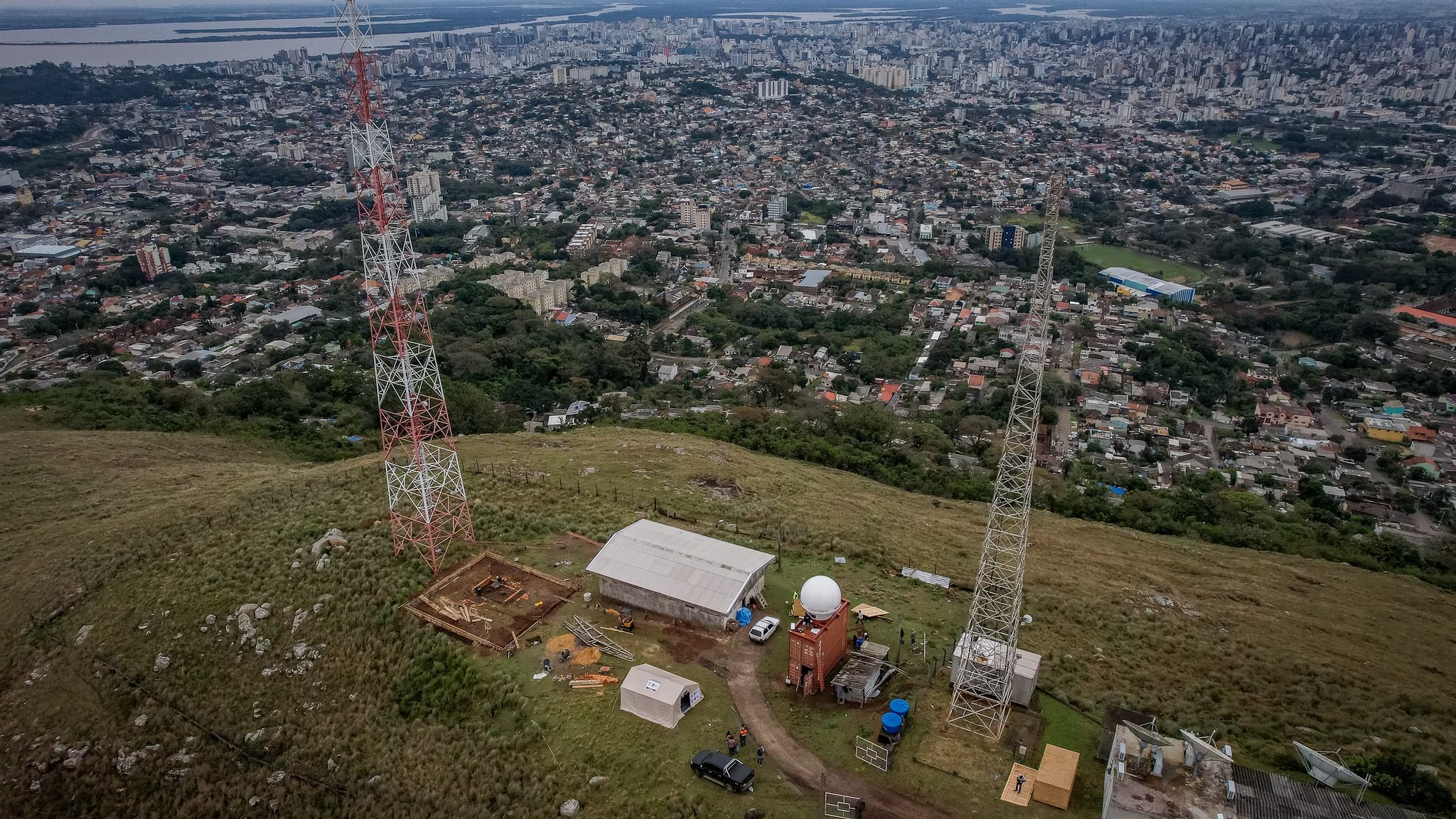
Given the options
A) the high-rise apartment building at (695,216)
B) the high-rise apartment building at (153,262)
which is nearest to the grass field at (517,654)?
the high-rise apartment building at (153,262)

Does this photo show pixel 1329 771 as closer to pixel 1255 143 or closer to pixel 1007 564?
pixel 1007 564

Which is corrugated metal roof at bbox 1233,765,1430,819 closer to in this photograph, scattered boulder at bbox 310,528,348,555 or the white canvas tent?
the white canvas tent

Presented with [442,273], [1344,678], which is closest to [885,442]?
[1344,678]

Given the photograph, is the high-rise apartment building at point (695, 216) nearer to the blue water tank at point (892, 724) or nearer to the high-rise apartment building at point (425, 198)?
the high-rise apartment building at point (425, 198)

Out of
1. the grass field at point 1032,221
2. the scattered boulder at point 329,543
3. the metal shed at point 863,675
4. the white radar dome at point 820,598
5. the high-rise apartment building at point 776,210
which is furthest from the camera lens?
the high-rise apartment building at point 776,210

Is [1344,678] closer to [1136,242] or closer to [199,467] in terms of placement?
[199,467]

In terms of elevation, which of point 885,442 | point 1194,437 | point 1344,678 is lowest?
point 1194,437

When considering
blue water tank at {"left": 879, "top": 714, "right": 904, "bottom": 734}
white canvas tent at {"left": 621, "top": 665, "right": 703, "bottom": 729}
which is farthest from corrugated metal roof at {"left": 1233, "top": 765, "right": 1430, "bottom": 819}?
white canvas tent at {"left": 621, "top": 665, "right": 703, "bottom": 729}
